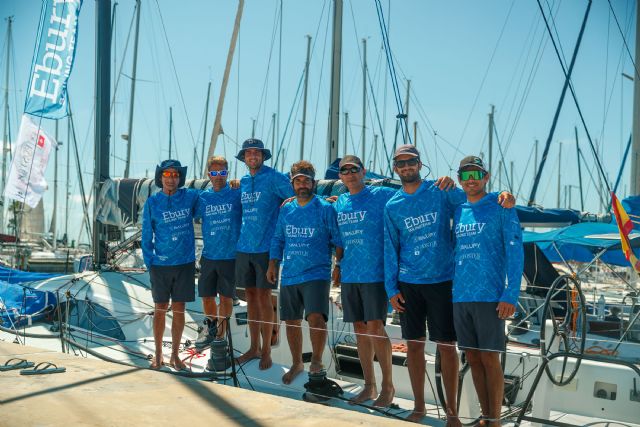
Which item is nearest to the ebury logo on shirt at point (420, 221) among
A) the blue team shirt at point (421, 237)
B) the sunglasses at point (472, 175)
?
the blue team shirt at point (421, 237)

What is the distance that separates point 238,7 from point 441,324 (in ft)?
20.9

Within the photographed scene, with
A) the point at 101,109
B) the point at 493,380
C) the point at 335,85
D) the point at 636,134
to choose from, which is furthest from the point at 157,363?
Result: the point at 636,134

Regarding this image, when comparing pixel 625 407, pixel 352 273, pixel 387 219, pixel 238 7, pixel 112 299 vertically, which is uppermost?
pixel 238 7

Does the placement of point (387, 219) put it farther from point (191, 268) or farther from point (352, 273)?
point (191, 268)

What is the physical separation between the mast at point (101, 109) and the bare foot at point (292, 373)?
13.2 feet

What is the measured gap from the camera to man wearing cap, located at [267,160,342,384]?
439 centimetres

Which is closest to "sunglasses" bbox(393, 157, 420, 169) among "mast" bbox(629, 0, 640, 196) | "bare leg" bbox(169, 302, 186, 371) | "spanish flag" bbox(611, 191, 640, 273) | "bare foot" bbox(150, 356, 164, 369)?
"bare leg" bbox(169, 302, 186, 371)

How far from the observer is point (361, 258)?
4.11 metres

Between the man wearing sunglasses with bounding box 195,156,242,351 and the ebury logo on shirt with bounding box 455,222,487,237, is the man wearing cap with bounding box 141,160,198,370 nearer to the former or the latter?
the man wearing sunglasses with bounding box 195,156,242,351

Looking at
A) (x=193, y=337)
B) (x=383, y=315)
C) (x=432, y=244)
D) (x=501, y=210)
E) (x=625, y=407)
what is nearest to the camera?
(x=501, y=210)

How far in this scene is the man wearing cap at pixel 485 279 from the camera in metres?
3.43

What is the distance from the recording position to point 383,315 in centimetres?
409

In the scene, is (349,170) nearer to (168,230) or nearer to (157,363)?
(168,230)

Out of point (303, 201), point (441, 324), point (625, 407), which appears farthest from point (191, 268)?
point (625, 407)
